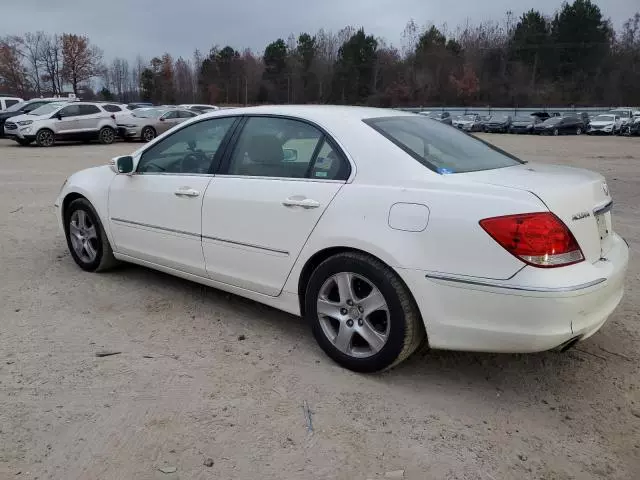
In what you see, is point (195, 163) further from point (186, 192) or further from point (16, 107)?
point (16, 107)

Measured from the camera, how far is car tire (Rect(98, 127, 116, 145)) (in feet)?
72.1

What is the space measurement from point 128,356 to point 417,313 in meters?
1.79

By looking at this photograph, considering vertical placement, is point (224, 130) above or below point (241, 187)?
above

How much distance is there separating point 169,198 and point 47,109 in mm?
20037

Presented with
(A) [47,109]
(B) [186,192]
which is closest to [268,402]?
(B) [186,192]

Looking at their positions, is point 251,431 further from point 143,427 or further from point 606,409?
point 606,409

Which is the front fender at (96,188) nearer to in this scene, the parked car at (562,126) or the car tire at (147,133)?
the car tire at (147,133)

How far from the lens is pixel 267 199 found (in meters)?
3.54

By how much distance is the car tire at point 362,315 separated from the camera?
3.01 meters

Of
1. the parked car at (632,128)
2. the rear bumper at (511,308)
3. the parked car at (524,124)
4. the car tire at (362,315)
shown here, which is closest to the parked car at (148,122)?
the car tire at (362,315)

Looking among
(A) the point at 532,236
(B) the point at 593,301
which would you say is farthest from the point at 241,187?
(B) the point at 593,301

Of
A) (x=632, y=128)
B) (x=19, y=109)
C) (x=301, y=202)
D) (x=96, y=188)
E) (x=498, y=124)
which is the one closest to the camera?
(x=301, y=202)

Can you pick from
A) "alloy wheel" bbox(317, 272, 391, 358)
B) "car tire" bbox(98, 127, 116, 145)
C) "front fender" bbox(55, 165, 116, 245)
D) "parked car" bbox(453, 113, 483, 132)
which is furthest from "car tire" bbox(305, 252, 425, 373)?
"parked car" bbox(453, 113, 483, 132)

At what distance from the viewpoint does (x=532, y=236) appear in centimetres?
269
